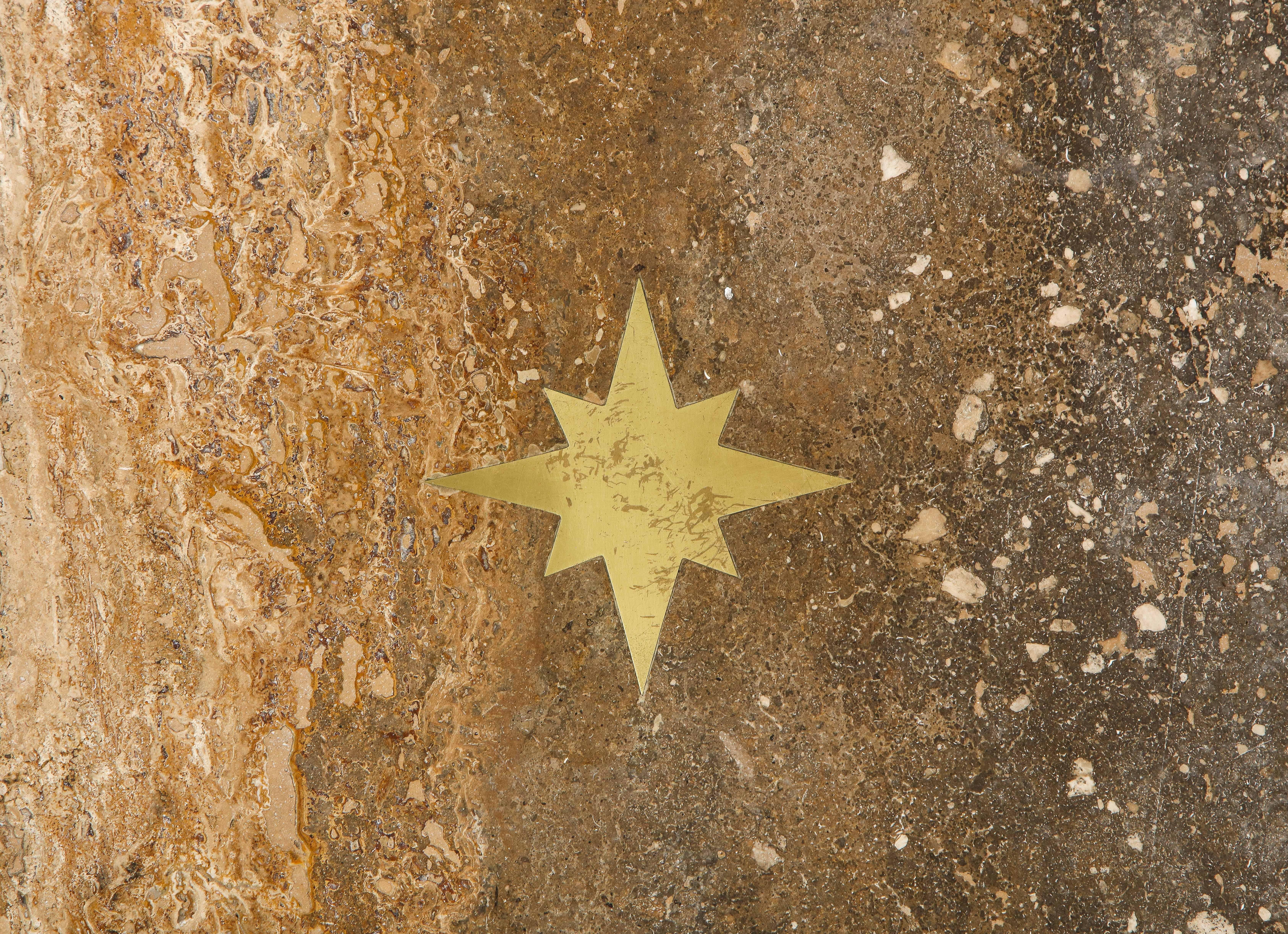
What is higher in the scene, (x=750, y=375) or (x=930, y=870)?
(x=750, y=375)

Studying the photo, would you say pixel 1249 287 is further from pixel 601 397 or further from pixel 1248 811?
pixel 601 397

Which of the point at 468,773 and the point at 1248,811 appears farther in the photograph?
the point at 468,773

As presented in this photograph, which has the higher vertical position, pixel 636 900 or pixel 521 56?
pixel 521 56

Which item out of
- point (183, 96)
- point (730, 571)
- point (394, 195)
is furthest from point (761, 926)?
point (183, 96)

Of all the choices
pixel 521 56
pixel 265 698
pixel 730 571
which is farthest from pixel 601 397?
pixel 265 698

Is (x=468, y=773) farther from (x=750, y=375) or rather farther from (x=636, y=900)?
(x=750, y=375)

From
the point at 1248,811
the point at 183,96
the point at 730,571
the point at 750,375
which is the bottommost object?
the point at 1248,811
